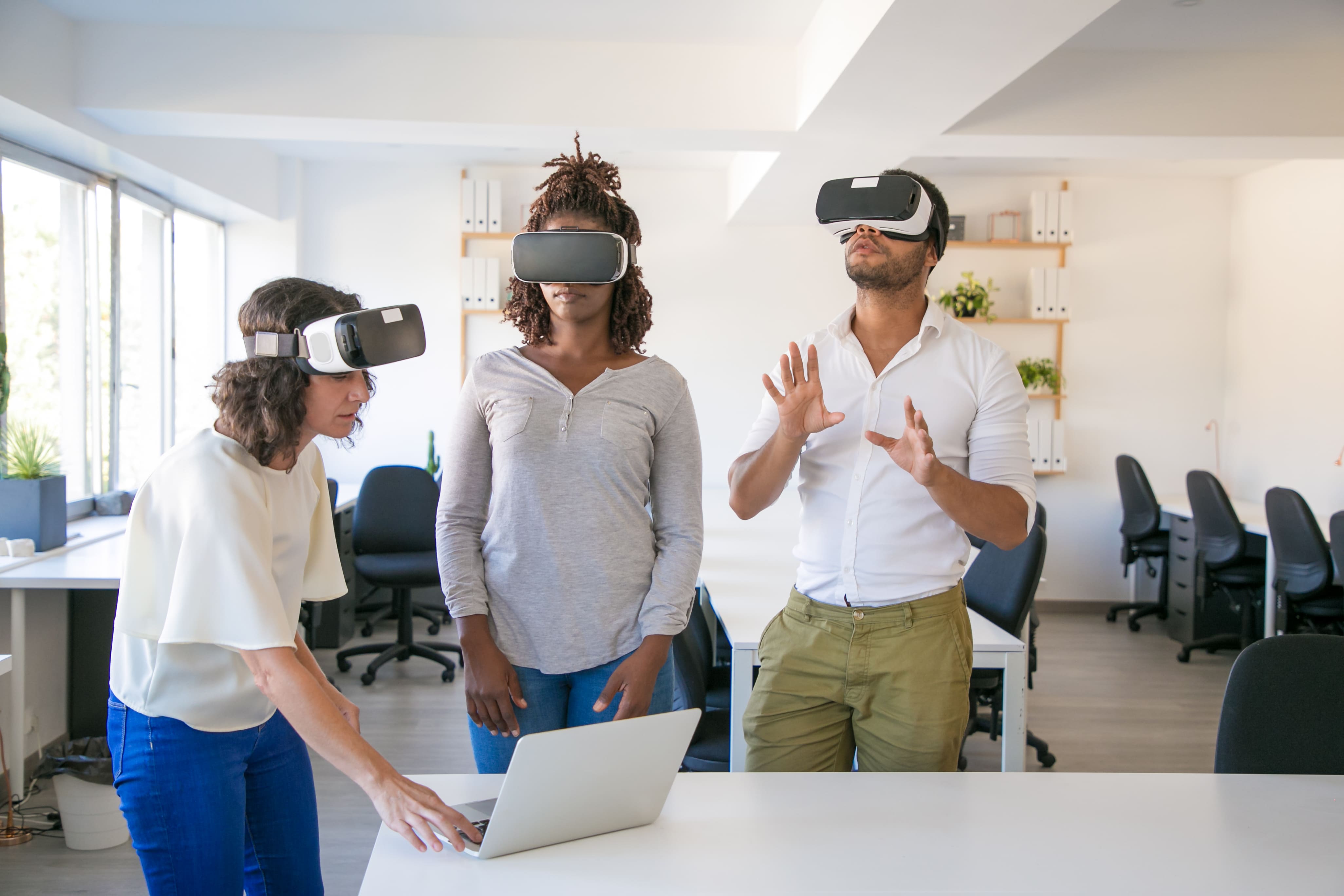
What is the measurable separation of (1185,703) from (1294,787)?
131 inches

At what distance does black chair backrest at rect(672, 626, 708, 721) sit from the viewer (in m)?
2.36

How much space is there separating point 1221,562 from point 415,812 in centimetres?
509

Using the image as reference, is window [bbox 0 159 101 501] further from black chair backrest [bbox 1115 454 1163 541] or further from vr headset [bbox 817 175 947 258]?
black chair backrest [bbox 1115 454 1163 541]

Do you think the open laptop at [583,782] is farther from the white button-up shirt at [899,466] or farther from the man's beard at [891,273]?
the man's beard at [891,273]

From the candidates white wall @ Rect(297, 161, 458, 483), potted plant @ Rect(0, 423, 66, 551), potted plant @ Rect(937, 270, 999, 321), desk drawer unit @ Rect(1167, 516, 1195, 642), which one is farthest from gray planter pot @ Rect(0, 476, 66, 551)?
desk drawer unit @ Rect(1167, 516, 1195, 642)

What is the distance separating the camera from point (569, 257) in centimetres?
147

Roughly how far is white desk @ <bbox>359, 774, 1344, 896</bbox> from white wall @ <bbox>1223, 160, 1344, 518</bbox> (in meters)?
4.64

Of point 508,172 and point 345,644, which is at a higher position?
point 508,172

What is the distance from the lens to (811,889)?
1.16 meters

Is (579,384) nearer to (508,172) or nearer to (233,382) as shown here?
(233,382)

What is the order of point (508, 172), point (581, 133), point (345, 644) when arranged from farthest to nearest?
point (508, 172)
point (345, 644)
point (581, 133)

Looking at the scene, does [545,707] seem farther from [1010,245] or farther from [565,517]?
[1010,245]

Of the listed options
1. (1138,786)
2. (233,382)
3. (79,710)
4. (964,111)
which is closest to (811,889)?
(1138,786)

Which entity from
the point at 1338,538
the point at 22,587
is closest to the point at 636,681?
the point at 22,587
